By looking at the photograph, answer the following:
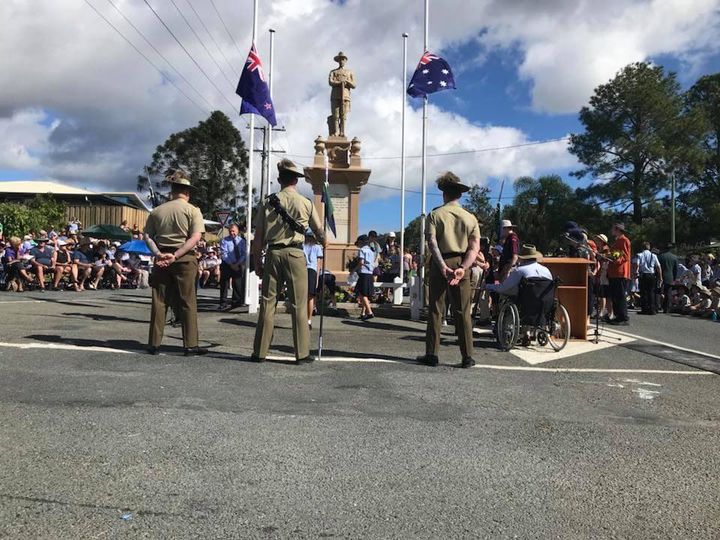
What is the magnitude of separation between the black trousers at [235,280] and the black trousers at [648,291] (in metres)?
10.4

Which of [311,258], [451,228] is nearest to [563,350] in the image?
[451,228]

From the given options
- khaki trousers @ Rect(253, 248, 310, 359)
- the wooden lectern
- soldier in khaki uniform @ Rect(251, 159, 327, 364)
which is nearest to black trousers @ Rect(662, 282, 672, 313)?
the wooden lectern

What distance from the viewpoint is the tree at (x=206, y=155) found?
171 ft

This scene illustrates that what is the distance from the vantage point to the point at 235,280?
12047mm

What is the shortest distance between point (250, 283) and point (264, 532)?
30.5 feet

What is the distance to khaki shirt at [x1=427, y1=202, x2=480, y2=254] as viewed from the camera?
666 cm

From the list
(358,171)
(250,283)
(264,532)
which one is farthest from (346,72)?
(264,532)

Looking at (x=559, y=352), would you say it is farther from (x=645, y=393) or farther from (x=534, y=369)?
(x=645, y=393)

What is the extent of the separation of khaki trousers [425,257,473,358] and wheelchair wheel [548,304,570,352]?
1.85 metres

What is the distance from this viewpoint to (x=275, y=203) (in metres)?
6.46

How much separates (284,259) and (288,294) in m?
0.39

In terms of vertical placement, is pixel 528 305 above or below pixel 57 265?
below

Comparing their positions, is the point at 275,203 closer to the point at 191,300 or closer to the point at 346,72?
the point at 191,300

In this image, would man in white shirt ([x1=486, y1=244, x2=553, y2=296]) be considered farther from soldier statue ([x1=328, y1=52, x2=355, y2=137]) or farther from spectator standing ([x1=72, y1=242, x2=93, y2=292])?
spectator standing ([x1=72, y1=242, x2=93, y2=292])
